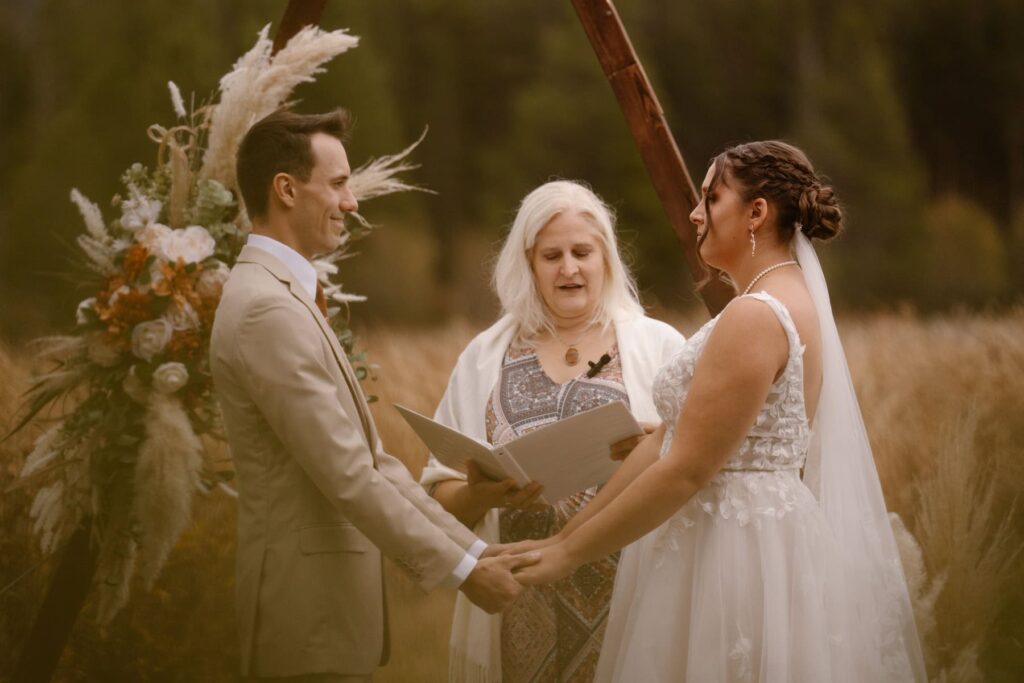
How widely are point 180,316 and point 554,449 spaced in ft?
3.60

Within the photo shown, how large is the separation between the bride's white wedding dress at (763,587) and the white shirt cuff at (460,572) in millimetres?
413

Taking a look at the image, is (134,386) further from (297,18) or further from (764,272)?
(764,272)

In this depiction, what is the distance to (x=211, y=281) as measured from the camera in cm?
295

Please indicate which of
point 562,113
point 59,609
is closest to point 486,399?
point 59,609

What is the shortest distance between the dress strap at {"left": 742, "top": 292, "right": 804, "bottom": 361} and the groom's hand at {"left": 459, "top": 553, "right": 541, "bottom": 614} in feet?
2.70

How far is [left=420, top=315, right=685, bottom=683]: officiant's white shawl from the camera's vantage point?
296 centimetres

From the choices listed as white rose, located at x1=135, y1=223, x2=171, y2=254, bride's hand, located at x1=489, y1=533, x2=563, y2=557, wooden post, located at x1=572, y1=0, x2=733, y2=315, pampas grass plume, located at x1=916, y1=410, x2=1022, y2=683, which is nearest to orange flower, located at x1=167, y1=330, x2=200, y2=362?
white rose, located at x1=135, y1=223, x2=171, y2=254

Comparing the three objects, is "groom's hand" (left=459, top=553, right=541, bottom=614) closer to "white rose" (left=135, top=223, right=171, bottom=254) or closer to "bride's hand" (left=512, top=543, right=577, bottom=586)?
"bride's hand" (left=512, top=543, right=577, bottom=586)

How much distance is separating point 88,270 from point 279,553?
119cm

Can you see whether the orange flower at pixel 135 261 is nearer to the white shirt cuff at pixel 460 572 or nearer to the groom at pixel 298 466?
the groom at pixel 298 466

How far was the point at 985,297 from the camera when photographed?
4.21m

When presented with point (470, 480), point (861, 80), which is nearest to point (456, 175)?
point (861, 80)

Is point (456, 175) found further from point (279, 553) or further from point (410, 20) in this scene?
point (279, 553)

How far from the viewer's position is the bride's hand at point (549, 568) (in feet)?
8.36
